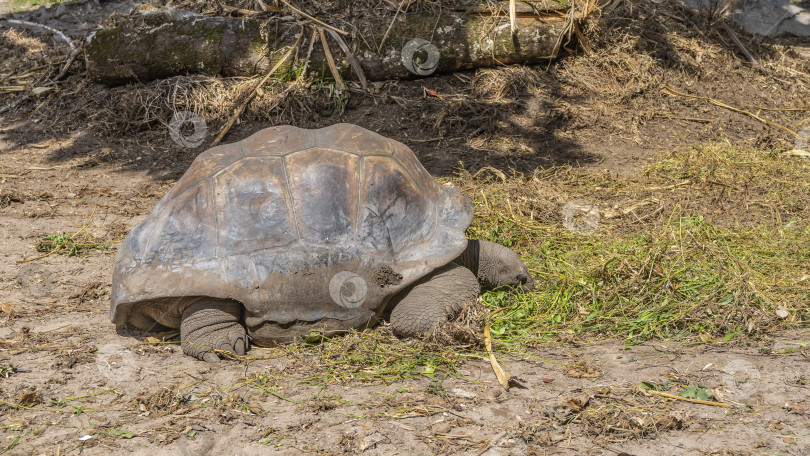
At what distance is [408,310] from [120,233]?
284 centimetres

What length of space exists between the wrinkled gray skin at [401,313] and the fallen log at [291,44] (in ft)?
13.6

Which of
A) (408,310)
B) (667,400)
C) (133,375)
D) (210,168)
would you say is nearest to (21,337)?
(133,375)

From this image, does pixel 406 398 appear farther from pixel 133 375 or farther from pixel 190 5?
pixel 190 5

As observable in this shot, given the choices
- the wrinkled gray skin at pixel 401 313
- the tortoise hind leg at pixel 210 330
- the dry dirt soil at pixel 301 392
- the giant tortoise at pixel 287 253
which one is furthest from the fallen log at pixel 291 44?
the tortoise hind leg at pixel 210 330

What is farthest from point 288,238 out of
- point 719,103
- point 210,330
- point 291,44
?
point 719,103

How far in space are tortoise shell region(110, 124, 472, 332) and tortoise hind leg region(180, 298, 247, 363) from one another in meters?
0.12

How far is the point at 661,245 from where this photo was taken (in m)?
4.66

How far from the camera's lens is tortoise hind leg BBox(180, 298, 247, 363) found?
3916 millimetres

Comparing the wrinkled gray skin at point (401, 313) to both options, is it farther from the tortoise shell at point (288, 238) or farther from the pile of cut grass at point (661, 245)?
the pile of cut grass at point (661, 245)

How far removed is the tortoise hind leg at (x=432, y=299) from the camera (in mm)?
3916

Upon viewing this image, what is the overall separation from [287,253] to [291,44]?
4.48 metres

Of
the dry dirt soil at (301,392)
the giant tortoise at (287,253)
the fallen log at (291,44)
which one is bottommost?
the dry dirt soil at (301,392)

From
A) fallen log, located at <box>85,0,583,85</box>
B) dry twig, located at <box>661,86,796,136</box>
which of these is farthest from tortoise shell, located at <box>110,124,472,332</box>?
dry twig, located at <box>661,86,796,136</box>

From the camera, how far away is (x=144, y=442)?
3.10m
